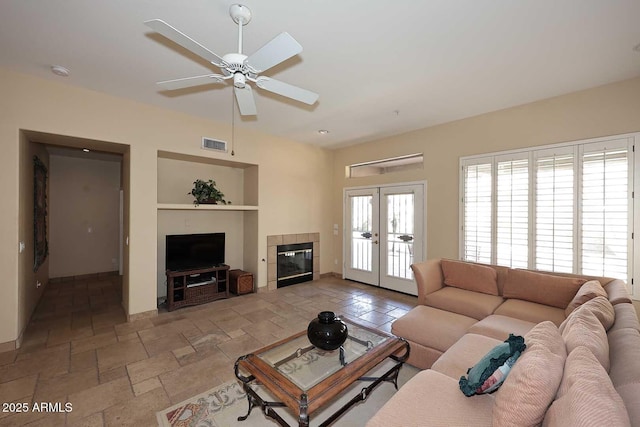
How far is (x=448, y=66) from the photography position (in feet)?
9.30

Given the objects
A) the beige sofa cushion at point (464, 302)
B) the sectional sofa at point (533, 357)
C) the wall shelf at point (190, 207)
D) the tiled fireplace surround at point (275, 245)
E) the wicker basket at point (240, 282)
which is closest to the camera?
the sectional sofa at point (533, 357)

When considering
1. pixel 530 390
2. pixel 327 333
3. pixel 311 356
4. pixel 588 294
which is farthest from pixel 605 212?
pixel 311 356

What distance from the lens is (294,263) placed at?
587 centimetres

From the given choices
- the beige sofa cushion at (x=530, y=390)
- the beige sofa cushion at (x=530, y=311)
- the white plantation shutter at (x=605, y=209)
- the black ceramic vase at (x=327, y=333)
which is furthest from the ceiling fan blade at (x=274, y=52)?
the white plantation shutter at (x=605, y=209)

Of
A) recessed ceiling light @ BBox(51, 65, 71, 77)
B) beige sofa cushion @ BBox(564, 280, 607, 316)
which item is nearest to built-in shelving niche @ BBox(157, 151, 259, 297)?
recessed ceiling light @ BBox(51, 65, 71, 77)

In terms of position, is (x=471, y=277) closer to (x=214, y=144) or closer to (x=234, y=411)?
(x=234, y=411)

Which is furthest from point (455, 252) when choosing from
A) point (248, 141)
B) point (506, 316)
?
point (248, 141)

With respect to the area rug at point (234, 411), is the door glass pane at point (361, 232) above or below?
above

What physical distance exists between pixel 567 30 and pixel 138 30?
363 cm

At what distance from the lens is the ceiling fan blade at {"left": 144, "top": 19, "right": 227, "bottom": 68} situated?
5.15 ft

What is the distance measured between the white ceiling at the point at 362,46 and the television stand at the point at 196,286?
2.66m

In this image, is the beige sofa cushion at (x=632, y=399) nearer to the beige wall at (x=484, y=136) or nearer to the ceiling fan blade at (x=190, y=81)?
the ceiling fan blade at (x=190, y=81)

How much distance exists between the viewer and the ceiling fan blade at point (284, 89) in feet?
7.47

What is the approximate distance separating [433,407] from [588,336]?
90cm
